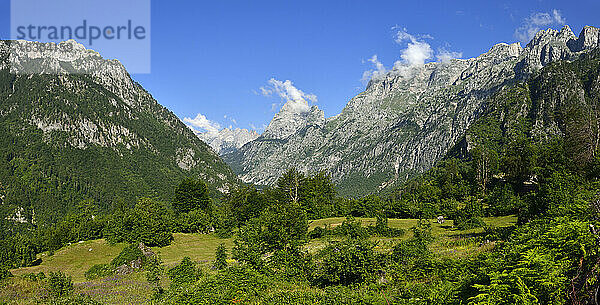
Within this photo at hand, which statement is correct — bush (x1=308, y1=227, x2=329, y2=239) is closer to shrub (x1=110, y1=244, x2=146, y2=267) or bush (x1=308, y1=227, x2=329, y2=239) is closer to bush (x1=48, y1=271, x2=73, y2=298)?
shrub (x1=110, y1=244, x2=146, y2=267)

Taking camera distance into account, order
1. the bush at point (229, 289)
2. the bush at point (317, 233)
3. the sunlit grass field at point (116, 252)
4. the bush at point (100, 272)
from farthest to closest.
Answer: the bush at point (317, 233)
the bush at point (100, 272)
the sunlit grass field at point (116, 252)
the bush at point (229, 289)

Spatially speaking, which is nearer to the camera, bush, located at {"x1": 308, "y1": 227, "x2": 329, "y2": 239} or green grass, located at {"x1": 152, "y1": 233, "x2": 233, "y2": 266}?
green grass, located at {"x1": 152, "y1": 233, "x2": 233, "y2": 266}

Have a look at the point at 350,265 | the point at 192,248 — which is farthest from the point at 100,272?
the point at 350,265

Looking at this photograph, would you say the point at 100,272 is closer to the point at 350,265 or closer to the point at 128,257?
the point at 128,257

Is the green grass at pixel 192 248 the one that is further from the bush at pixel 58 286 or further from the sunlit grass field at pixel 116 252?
the bush at pixel 58 286

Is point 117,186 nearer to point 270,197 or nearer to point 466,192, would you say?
point 270,197

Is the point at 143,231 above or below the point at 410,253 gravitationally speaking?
below

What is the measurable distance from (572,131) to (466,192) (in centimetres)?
2684

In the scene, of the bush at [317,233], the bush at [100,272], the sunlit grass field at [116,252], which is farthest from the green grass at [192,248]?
the bush at [317,233]

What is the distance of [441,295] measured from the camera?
9.69 metres

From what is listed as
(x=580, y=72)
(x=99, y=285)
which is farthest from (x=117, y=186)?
(x=580, y=72)

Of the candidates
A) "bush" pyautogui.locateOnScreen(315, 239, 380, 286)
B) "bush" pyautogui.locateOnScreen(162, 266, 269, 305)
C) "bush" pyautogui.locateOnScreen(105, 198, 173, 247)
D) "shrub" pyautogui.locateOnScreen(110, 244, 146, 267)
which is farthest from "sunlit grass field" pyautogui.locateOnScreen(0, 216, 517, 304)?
"bush" pyautogui.locateOnScreen(315, 239, 380, 286)

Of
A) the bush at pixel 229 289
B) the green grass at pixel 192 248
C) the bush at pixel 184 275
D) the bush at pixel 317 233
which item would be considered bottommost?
the green grass at pixel 192 248

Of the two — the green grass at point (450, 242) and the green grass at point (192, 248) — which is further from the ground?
the green grass at point (450, 242)
